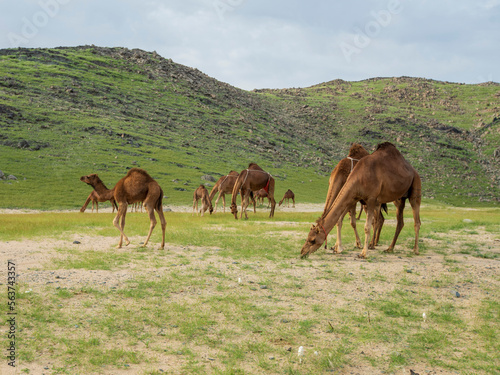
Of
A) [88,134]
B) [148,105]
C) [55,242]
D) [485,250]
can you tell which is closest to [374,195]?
[485,250]

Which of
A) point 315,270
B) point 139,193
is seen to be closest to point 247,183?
point 139,193

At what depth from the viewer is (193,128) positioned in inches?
3546

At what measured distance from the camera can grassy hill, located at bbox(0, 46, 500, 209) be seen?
54.1 meters

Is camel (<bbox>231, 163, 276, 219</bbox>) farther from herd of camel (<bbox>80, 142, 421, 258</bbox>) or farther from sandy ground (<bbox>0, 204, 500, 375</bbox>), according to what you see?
sandy ground (<bbox>0, 204, 500, 375</bbox>)

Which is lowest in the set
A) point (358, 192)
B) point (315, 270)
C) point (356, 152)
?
point (315, 270)

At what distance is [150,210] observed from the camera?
1380cm

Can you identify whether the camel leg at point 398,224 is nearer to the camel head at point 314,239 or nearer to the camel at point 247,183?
the camel head at point 314,239

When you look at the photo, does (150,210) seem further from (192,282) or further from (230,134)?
(230,134)

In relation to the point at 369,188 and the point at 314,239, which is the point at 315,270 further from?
the point at 369,188

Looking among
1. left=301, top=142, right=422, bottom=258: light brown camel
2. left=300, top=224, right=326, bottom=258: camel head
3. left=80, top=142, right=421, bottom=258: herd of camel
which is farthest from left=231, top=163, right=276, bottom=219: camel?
left=300, top=224, right=326, bottom=258: camel head

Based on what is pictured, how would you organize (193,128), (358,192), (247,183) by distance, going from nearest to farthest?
(358,192)
(247,183)
(193,128)

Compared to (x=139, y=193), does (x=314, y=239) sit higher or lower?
lower

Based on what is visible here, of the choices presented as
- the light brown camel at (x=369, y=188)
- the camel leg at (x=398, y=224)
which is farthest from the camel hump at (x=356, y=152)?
the camel leg at (x=398, y=224)

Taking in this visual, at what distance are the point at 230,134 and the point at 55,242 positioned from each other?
80.1 m
